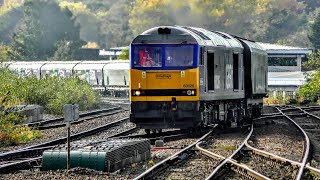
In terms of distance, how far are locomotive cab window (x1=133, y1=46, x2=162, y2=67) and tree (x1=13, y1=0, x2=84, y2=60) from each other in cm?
6388

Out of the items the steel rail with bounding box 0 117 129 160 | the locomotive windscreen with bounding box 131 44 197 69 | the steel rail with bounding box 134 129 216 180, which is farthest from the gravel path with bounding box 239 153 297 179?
the locomotive windscreen with bounding box 131 44 197 69

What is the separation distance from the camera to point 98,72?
167 feet

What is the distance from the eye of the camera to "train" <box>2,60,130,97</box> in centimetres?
4862

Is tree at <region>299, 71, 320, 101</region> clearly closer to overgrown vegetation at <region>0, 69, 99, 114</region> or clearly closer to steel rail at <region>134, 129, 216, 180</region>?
overgrown vegetation at <region>0, 69, 99, 114</region>

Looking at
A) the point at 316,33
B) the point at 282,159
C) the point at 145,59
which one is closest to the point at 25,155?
the point at 145,59

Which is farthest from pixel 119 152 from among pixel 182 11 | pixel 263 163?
pixel 182 11

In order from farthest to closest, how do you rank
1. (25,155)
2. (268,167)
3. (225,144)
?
1. (225,144)
2. (25,155)
3. (268,167)

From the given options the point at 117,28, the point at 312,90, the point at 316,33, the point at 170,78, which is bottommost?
the point at 312,90

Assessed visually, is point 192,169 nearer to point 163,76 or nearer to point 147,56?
point 163,76

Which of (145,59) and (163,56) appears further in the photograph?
(145,59)

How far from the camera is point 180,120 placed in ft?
59.2

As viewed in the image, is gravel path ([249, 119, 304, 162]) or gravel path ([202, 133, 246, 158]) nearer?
gravel path ([249, 119, 304, 162])

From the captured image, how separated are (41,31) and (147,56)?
6541 centimetres

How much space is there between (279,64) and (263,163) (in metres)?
58.2
